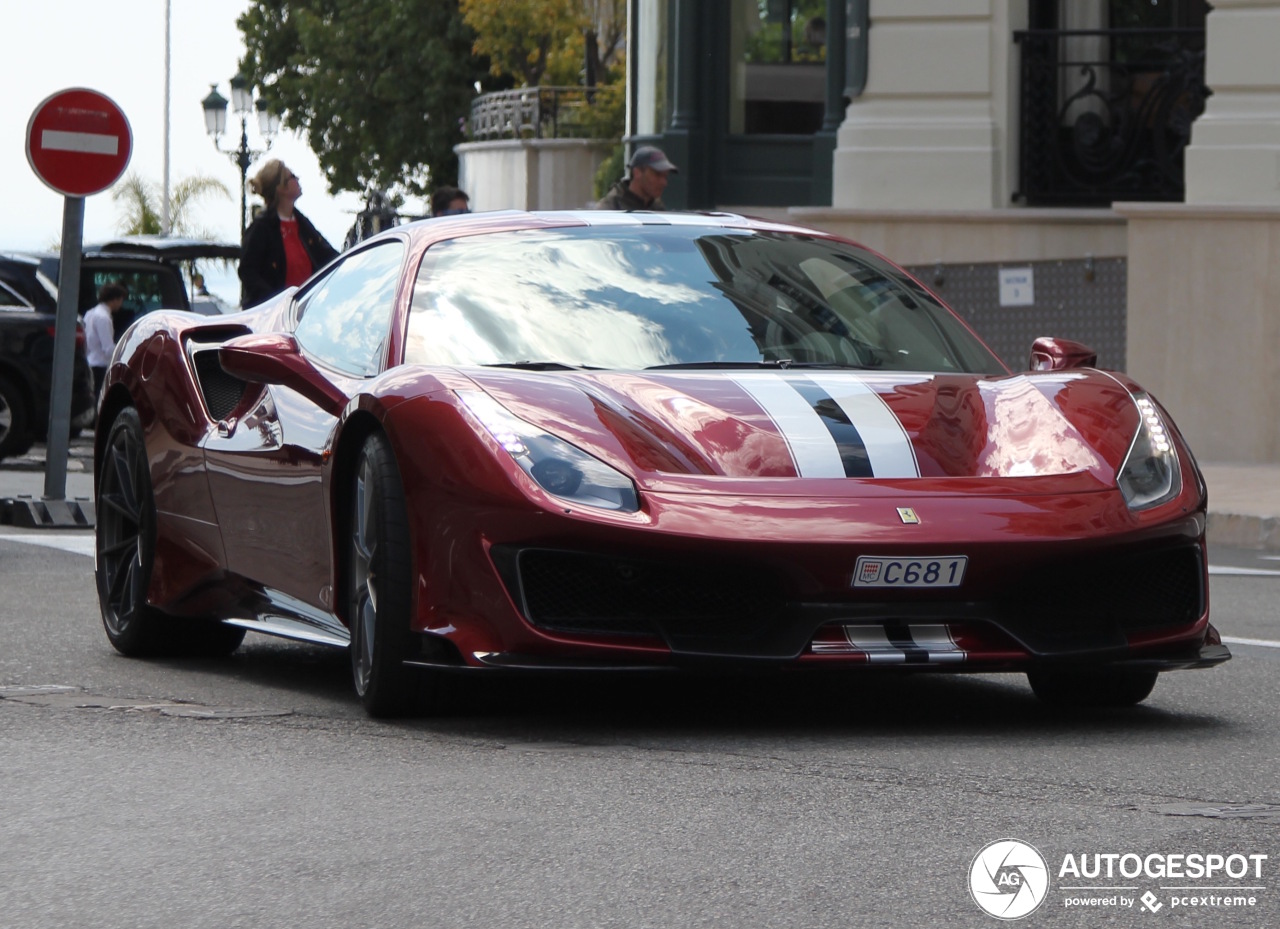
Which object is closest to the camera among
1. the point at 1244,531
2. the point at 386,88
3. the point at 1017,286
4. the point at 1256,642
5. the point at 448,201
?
the point at 1256,642

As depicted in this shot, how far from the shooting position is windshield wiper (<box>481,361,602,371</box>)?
612 centimetres

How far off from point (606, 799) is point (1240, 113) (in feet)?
41.6

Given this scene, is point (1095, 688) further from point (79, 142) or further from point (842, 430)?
point (79, 142)

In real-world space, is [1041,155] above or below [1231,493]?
above

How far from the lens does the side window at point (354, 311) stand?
6473 mm

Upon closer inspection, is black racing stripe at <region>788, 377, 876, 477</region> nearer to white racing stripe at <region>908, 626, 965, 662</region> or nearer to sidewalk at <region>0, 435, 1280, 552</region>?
white racing stripe at <region>908, 626, 965, 662</region>

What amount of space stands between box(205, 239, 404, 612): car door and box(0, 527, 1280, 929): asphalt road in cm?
34

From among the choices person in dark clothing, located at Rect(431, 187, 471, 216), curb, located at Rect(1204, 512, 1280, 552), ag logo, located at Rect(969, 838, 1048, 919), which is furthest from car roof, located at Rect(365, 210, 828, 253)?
person in dark clothing, located at Rect(431, 187, 471, 216)

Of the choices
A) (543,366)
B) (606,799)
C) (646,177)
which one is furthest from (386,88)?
(606,799)

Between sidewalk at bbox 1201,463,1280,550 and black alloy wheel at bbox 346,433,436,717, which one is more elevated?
black alloy wheel at bbox 346,433,436,717

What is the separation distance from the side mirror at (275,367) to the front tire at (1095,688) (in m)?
1.91

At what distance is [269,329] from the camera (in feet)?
24.2

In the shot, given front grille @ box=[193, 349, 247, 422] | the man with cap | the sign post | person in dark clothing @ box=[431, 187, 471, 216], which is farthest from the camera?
person in dark clothing @ box=[431, 187, 471, 216]

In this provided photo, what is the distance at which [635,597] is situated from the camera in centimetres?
554
